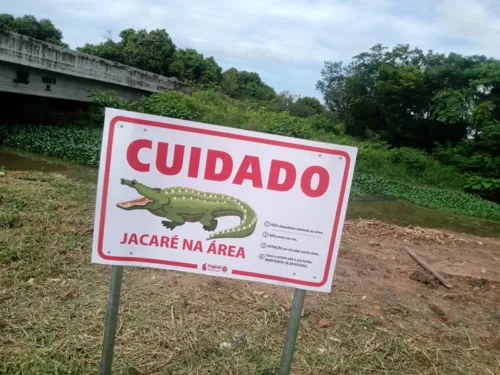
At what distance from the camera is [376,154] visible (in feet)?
58.2

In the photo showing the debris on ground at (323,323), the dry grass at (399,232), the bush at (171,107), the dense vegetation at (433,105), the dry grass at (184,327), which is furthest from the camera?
the dense vegetation at (433,105)

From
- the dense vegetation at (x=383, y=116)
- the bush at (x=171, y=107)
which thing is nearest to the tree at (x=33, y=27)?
the dense vegetation at (x=383, y=116)

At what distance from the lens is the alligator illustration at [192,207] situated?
1441 millimetres

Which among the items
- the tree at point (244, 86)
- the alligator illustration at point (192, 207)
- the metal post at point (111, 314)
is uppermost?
the tree at point (244, 86)

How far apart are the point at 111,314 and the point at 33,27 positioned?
25.5 meters

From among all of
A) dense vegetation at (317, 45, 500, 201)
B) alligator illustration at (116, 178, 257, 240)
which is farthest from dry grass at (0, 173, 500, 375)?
dense vegetation at (317, 45, 500, 201)

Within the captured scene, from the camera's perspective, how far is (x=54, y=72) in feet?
39.6

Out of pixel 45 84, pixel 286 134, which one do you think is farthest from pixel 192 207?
pixel 286 134

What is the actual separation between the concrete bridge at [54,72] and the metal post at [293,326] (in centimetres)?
1116

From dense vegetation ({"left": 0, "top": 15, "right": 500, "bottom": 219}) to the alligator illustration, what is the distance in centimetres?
909

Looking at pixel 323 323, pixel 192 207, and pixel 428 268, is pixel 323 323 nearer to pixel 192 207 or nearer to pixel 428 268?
pixel 192 207

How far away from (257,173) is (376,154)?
1737cm

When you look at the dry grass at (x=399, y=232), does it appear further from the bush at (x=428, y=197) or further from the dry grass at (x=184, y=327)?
the bush at (x=428, y=197)

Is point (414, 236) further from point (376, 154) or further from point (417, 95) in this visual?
point (417, 95)
